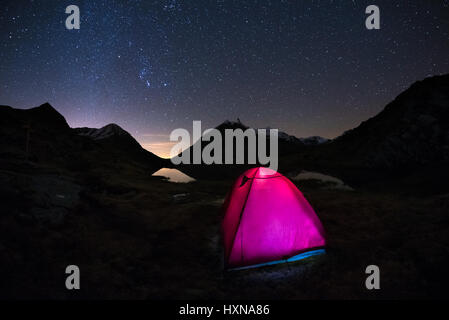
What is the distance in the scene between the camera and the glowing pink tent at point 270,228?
558 centimetres

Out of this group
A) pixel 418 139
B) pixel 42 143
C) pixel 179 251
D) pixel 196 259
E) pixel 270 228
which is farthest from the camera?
pixel 42 143

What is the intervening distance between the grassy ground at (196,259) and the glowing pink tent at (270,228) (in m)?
0.32

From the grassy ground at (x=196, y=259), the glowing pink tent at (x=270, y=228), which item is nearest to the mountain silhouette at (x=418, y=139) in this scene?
the grassy ground at (x=196, y=259)

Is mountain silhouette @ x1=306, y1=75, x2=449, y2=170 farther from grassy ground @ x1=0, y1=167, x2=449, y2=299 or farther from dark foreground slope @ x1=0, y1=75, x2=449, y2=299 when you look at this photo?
grassy ground @ x1=0, y1=167, x2=449, y2=299

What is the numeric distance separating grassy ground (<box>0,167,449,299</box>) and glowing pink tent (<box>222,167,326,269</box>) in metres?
0.32

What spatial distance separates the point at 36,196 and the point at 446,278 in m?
12.9

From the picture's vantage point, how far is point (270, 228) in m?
5.75

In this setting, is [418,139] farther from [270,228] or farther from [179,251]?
[179,251]

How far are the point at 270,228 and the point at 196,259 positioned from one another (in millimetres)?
2316

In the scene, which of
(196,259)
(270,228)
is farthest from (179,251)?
(270,228)

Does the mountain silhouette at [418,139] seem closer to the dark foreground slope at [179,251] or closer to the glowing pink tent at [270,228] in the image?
the dark foreground slope at [179,251]

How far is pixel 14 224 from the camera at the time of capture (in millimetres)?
6715
